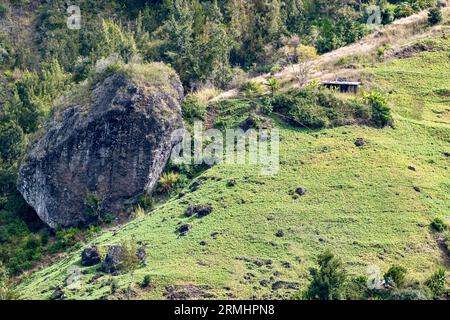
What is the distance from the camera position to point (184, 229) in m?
60.0

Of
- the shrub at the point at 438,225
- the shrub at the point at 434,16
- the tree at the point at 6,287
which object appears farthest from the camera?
the shrub at the point at 434,16

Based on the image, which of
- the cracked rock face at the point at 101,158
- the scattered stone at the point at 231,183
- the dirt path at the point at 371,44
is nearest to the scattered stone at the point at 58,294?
the cracked rock face at the point at 101,158

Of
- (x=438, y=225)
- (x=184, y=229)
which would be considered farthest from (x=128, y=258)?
(x=438, y=225)

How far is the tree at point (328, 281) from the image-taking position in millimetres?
53344

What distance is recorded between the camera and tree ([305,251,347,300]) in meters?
53.3

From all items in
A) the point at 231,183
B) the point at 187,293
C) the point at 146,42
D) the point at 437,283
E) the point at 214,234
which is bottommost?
the point at 437,283

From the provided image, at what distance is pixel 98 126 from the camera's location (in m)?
66.5

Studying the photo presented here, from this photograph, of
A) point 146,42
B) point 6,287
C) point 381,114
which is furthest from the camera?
point 146,42

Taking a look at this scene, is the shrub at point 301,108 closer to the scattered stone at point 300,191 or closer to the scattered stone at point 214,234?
the scattered stone at point 300,191

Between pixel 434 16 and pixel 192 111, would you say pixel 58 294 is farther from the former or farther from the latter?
pixel 434 16

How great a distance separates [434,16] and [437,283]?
32.3 meters

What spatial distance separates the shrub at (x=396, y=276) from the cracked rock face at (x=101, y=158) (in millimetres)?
17861

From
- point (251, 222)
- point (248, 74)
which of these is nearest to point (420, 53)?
point (248, 74)

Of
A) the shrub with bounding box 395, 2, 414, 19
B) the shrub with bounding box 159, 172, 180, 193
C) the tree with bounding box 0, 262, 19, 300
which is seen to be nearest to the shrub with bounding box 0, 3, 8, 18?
the shrub with bounding box 159, 172, 180, 193
